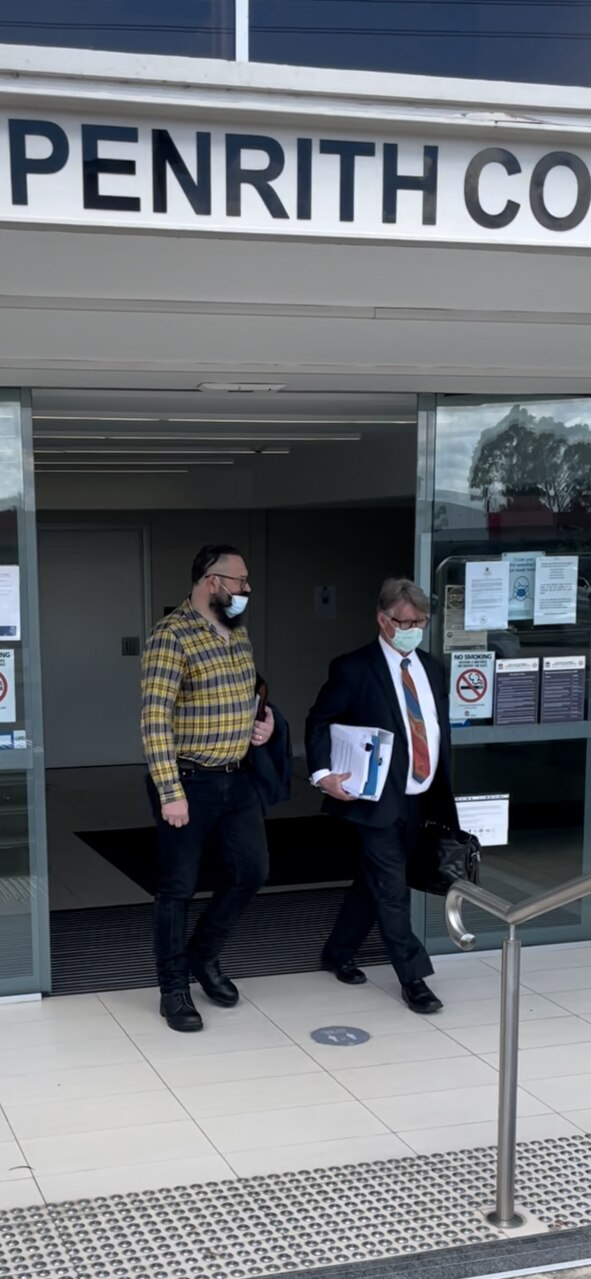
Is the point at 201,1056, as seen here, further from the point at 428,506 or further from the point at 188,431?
the point at 188,431

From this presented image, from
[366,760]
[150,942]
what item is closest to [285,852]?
[150,942]

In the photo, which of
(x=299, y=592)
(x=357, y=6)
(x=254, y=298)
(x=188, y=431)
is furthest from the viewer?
(x=299, y=592)

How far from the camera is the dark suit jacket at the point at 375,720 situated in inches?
190

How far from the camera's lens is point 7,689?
5082mm

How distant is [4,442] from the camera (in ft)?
16.3

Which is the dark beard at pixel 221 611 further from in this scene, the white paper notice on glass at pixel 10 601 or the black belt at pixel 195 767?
the white paper notice on glass at pixel 10 601

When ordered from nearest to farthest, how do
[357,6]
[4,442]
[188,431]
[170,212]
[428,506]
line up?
[170,212], [357,6], [4,442], [428,506], [188,431]

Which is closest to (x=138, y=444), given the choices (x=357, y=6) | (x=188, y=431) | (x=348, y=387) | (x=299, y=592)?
(x=188, y=431)

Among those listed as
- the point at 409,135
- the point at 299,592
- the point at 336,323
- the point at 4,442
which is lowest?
the point at 299,592

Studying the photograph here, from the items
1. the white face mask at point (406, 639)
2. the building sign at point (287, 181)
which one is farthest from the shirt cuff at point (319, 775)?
the building sign at point (287, 181)

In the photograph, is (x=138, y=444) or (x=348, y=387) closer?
(x=348, y=387)

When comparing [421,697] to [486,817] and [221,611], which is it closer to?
[221,611]

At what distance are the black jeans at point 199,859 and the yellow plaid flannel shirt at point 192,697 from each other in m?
0.11

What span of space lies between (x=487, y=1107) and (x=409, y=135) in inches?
112
